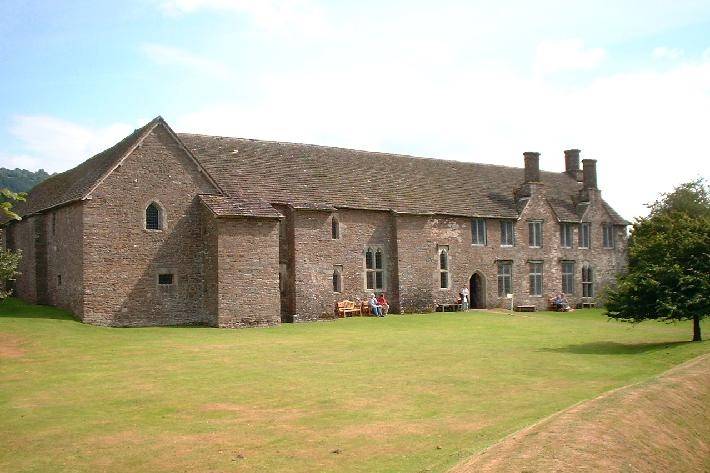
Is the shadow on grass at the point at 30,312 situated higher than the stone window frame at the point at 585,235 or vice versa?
the stone window frame at the point at 585,235

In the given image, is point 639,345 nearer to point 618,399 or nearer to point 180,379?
point 618,399

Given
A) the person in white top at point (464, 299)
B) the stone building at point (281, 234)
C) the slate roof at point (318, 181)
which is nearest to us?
the stone building at point (281, 234)

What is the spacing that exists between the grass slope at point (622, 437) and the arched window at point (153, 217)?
24273 mm

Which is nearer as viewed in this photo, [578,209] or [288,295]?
[288,295]

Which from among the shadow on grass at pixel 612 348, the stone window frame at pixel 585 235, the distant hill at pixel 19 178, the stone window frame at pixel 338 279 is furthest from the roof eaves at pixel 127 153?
the distant hill at pixel 19 178

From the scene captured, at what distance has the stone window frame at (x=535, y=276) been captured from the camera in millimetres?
48906

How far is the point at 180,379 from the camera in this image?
61.3ft

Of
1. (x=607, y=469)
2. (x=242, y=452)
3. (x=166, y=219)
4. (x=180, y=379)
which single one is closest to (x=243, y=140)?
(x=166, y=219)

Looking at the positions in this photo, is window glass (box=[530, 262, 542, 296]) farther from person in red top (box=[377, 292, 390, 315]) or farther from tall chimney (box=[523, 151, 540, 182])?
person in red top (box=[377, 292, 390, 315])

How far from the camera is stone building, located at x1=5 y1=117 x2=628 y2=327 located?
107 feet

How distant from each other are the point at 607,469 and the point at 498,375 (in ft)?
30.5

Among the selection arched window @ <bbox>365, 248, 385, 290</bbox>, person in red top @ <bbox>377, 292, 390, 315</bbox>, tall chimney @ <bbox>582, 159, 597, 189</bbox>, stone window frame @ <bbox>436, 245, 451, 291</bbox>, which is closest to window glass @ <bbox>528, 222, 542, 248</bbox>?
tall chimney @ <bbox>582, 159, 597, 189</bbox>

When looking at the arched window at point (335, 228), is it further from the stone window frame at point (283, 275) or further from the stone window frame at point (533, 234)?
the stone window frame at point (533, 234)

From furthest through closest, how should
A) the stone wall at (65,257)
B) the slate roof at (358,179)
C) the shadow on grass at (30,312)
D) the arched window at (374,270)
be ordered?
1. the arched window at (374,270)
2. the slate roof at (358,179)
3. the stone wall at (65,257)
4. the shadow on grass at (30,312)
